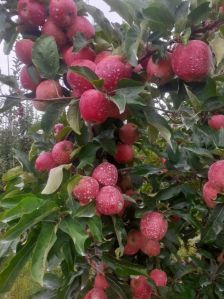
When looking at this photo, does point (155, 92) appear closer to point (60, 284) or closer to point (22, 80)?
point (22, 80)

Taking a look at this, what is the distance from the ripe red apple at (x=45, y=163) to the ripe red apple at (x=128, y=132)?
0.22 meters

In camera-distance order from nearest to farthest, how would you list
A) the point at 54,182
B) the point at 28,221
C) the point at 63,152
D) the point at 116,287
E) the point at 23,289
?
the point at 28,221
the point at 54,182
the point at 63,152
the point at 116,287
the point at 23,289

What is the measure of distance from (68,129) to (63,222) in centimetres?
31

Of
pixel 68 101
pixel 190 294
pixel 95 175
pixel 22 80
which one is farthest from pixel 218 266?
pixel 22 80

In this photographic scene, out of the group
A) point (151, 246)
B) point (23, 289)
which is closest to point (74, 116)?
point (151, 246)

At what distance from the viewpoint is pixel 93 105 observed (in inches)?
38.2

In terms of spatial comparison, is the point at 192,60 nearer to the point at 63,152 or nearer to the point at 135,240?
the point at 63,152

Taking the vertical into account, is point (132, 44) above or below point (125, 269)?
above

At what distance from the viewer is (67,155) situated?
114 centimetres

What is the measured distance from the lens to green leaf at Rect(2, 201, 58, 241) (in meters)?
0.90

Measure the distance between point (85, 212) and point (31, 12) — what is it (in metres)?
0.57

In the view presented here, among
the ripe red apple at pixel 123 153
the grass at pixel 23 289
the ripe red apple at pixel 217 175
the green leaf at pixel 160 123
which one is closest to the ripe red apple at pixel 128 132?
the ripe red apple at pixel 123 153

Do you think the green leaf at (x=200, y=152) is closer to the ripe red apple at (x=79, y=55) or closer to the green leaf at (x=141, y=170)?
the green leaf at (x=141, y=170)

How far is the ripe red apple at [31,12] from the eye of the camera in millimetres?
1109
